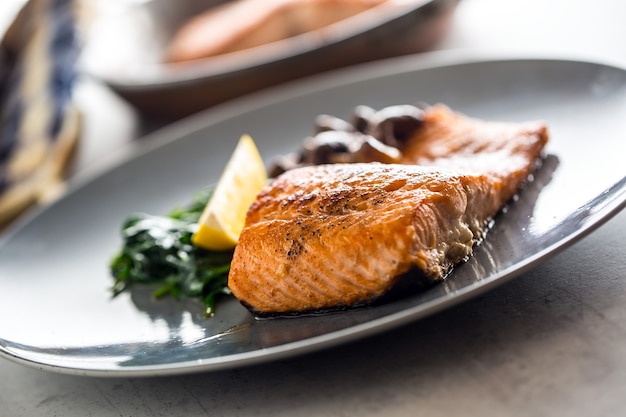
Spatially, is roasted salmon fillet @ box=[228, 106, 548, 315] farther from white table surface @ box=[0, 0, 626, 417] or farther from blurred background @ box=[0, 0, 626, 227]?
blurred background @ box=[0, 0, 626, 227]

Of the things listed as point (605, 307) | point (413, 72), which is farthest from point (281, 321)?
point (413, 72)

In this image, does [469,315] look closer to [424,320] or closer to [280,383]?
[424,320]

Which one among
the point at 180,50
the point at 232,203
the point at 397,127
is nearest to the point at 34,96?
the point at 180,50

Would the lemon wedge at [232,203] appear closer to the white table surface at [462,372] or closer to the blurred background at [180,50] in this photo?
the white table surface at [462,372]

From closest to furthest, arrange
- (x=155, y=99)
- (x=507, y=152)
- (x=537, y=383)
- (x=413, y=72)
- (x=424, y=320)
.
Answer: (x=537, y=383) → (x=424, y=320) → (x=507, y=152) → (x=413, y=72) → (x=155, y=99)

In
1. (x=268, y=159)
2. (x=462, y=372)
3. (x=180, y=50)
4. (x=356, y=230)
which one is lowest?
(x=462, y=372)

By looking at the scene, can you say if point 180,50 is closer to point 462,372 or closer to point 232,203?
point 232,203
